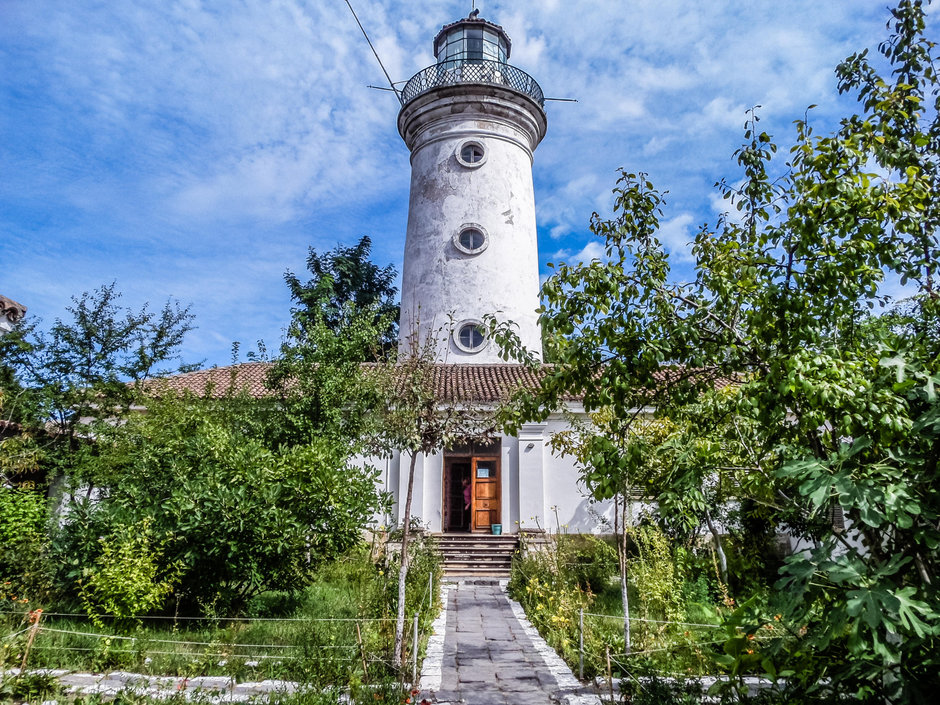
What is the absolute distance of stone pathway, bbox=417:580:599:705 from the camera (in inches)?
254

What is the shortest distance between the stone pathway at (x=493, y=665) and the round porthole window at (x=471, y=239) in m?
11.5

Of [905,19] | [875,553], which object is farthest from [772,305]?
[905,19]

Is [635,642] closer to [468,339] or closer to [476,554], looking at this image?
[476,554]

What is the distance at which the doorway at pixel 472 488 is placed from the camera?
692 inches

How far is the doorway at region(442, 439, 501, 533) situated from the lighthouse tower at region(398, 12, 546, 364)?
123 inches

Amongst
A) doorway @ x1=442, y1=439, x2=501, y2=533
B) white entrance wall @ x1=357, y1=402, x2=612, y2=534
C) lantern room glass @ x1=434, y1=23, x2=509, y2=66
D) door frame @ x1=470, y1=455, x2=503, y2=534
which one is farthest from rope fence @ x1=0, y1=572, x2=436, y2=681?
lantern room glass @ x1=434, y1=23, x2=509, y2=66

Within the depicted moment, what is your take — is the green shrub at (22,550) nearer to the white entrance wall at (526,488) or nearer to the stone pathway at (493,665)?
the stone pathway at (493,665)

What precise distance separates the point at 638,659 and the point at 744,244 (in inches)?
180

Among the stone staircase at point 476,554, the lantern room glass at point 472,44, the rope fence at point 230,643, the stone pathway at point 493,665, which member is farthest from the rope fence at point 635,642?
the lantern room glass at point 472,44

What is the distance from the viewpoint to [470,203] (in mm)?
19891

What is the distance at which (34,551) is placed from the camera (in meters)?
9.54

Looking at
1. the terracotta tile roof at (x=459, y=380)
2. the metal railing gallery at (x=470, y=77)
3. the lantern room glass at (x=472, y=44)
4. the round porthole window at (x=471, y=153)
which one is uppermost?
the lantern room glass at (x=472, y=44)

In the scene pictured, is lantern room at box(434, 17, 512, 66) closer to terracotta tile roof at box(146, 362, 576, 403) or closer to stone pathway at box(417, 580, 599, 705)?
terracotta tile roof at box(146, 362, 576, 403)

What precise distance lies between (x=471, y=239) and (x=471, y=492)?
26.2ft
